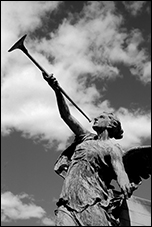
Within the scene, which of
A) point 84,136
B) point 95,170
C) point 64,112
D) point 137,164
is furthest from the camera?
point 84,136

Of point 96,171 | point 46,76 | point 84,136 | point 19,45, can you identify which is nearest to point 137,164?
point 96,171

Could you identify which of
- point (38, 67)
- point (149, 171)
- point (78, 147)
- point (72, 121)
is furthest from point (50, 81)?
point (149, 171)

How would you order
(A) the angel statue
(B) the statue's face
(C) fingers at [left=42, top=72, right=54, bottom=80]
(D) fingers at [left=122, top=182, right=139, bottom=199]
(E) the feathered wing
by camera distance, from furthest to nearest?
1. (B) the statue's face
2. (C) fingers at [left=42, top=72, right=54, bottom=80]
3. (E) the feathered wing
4. (D) fingers at [left=122, top=182, right=139, bottom=199]
5. (A) the angel statue

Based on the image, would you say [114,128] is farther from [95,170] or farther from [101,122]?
[95,170]

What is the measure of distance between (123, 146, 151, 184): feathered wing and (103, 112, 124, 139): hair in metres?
0.80

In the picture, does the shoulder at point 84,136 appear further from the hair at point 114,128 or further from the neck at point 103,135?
the hair at point 114,128

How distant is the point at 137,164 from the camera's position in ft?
21.9

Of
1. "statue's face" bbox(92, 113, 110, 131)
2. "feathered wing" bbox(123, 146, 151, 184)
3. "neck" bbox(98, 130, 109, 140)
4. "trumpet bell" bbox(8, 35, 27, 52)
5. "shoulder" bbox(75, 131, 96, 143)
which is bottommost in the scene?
"feathered wing" bbox(123, 146, 151, 184)

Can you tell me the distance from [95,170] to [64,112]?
4.93 ft

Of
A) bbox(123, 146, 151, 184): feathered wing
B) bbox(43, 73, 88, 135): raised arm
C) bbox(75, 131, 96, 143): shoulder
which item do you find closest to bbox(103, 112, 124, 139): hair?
bbox(75, 131, 96, 143): shoulder

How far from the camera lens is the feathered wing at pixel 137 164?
647cm

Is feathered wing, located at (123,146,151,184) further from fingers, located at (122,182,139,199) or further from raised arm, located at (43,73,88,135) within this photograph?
raised arm, located at (43,73,88,135)

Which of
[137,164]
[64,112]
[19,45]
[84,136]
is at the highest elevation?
[19,45]

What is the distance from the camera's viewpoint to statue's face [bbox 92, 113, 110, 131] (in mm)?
7125
